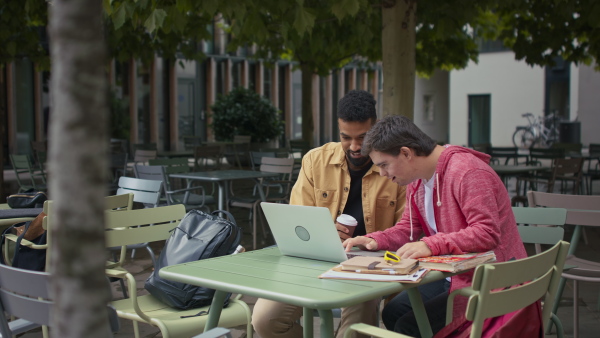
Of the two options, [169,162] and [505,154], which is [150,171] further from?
[505,154]

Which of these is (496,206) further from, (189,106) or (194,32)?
(189,106)

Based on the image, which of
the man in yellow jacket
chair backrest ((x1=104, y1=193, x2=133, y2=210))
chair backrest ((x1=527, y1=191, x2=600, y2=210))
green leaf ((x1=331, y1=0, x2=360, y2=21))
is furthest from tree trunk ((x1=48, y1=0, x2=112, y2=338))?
green leaf ((x1=331, y1=0, x2=360, y2=21))

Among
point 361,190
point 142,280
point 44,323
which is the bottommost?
point 142,280

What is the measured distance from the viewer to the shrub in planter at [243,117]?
18062 mm

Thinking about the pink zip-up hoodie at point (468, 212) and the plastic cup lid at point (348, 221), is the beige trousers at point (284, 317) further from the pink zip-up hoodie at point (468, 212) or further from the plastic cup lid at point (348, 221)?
the pink zip-up hoodie at point (468, 212)

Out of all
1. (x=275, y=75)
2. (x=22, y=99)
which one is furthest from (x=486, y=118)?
(x=22, y=99)

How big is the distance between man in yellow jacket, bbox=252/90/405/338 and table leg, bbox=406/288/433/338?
55 cm

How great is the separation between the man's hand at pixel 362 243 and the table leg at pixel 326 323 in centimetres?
67

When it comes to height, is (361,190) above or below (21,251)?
above

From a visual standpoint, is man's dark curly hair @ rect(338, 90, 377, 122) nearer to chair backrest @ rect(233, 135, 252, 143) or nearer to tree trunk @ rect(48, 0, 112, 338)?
tree trunk @ rect(48, 0, 112, 338)

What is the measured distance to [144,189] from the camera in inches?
232

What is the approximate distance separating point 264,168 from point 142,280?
2.91m

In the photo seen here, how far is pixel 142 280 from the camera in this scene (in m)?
6.03

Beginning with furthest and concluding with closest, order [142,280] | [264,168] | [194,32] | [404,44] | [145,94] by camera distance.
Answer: [145,94] → [194,32] → [264,168] → [404,44] → [142,280]
